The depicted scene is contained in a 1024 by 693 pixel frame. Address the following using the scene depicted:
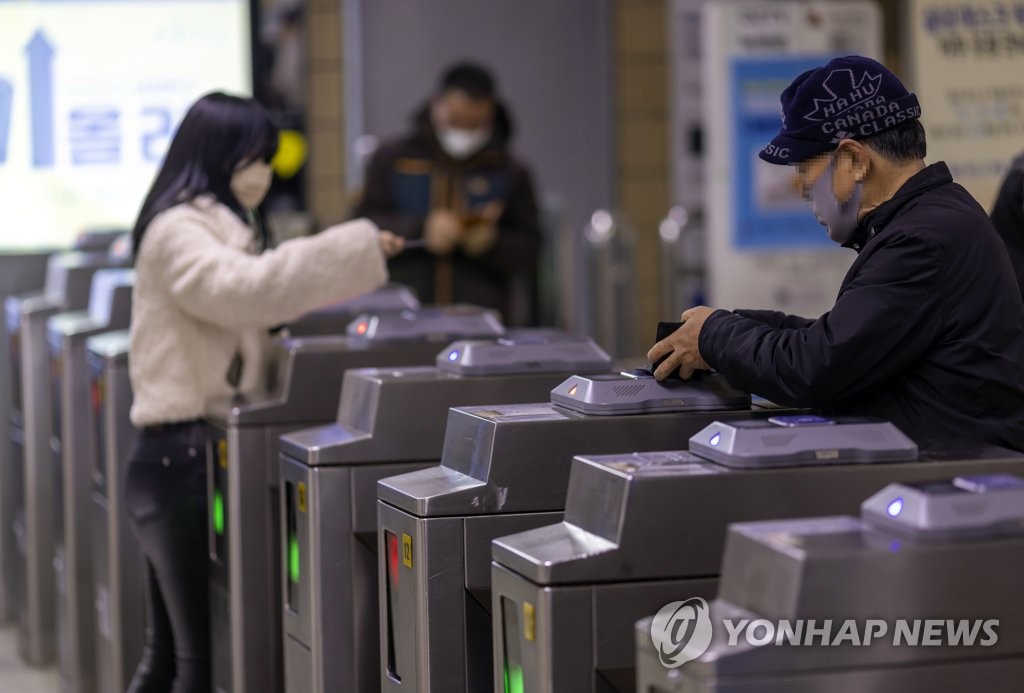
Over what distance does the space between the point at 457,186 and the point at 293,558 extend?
2.68 m

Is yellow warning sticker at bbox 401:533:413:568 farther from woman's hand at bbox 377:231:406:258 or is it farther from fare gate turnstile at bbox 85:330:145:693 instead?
fare gate turnstile at bbox 85:330:145:693

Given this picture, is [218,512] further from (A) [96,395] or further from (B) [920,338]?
(B) [920,338]

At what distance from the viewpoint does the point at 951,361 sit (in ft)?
6.46

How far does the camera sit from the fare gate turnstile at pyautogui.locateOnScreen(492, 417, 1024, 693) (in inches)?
71.1

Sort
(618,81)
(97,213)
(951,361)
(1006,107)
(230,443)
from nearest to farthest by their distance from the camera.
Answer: (951,361)
(230,443)
(1006,107)
(97,213)
(618,81)

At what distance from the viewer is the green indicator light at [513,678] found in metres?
1.92

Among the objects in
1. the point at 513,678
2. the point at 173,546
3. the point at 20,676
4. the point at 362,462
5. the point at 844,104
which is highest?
the point at 844,104

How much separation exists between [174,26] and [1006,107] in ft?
9.70

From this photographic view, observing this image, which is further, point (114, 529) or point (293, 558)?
point (114, 529)

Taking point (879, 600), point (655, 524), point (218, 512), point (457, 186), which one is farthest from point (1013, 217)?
point (457, 186)

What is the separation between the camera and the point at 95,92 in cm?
584

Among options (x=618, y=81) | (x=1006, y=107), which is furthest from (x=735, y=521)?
(x=618, y=81)

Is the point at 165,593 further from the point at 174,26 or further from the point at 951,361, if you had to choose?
the point at 174,26

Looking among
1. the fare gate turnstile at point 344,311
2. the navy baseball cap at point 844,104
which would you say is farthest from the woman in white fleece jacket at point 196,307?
the navy baseball cap at point 844,104
